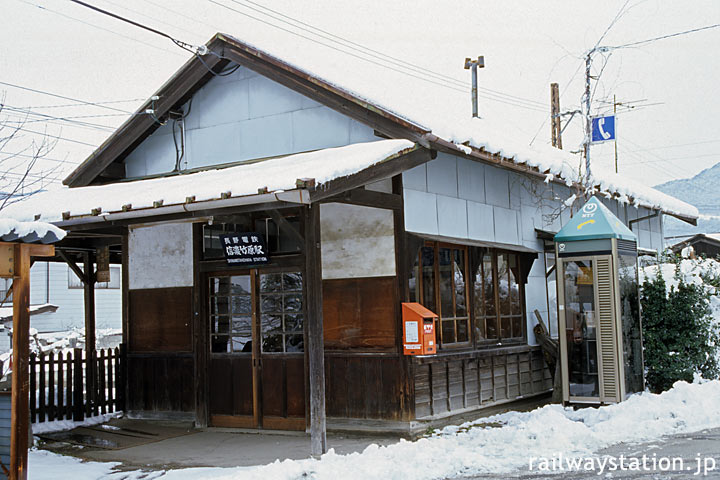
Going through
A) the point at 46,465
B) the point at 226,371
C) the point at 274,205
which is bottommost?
the point at 46,465

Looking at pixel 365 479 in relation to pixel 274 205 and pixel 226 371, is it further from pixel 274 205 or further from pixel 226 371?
pixel 226 371

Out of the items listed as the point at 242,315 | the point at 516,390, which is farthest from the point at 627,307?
the point at 242,315

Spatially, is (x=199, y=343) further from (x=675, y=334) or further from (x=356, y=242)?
(x=675, y=334)

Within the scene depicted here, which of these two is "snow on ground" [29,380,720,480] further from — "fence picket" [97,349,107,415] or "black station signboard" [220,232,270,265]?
"black station signboard" [220,232,270,265]

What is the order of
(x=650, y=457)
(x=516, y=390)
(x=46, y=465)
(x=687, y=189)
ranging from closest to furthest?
(x=650, y=457) → (x=46, y=465) → (x=516, y=390) → (x=687, y=189)

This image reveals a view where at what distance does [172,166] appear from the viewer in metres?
12.1

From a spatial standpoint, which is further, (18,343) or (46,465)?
(46,465)

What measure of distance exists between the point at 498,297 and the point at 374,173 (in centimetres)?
446

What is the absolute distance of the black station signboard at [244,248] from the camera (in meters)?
10.3

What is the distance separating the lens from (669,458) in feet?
24.5

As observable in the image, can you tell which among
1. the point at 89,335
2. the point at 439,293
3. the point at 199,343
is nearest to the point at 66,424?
the point at 89,335

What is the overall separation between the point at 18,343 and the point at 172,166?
579 cm

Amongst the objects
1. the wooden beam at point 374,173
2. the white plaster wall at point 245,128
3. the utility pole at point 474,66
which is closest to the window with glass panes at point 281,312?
the white plaster wall at point 245,128

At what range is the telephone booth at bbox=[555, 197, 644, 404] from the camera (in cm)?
1082
